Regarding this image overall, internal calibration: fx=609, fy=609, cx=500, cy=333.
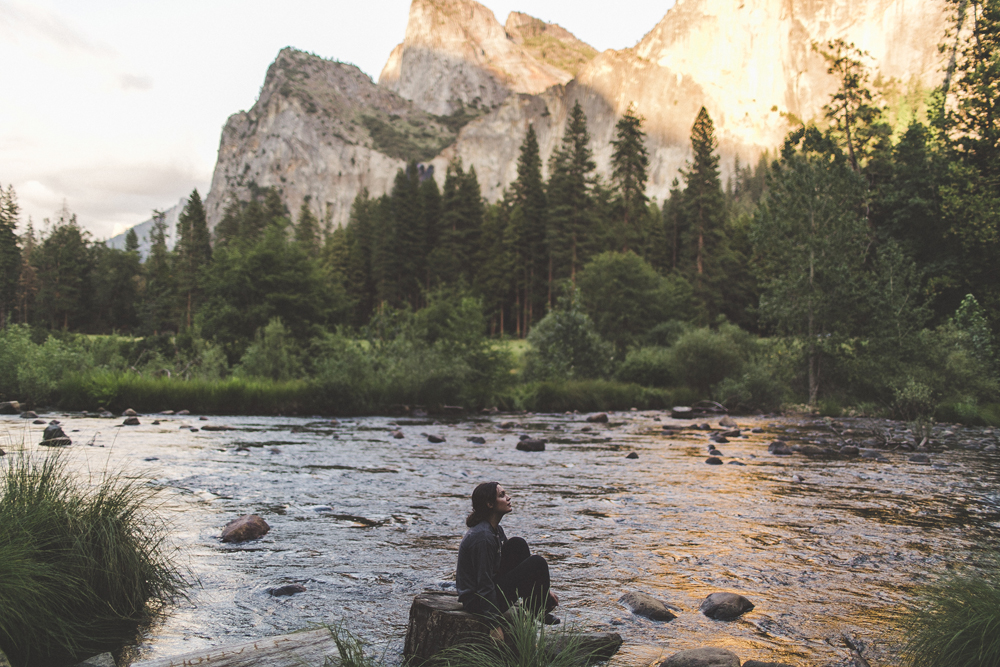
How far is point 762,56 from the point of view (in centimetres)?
15025

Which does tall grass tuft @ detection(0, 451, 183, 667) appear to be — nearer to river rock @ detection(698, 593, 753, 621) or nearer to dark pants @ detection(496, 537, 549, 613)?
dark pants @ detection(496, 537, 549, 613)

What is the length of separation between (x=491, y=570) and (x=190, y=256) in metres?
84.6

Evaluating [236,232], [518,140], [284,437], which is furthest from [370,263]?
[518,140]

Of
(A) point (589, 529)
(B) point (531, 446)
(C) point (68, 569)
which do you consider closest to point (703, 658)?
(A) point (589, 529)

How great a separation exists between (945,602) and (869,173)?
41607 millimetres

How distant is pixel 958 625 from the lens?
12.2 feet

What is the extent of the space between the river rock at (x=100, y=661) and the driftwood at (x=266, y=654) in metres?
0.31

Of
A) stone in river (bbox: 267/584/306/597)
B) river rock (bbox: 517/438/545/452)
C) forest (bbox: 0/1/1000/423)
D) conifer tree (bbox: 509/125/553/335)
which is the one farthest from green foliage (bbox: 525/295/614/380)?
conifer tree (bbox: 509/125/553/335)

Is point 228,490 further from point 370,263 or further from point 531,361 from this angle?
point 370,263

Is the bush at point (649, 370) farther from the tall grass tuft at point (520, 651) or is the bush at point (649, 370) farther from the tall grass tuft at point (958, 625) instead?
the tall grass tuft at point (520, 651)

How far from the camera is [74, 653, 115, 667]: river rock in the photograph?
4.41m

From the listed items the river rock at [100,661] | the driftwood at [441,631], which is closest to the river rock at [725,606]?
the driftwood at [441,631]

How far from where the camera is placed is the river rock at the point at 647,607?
228 inches

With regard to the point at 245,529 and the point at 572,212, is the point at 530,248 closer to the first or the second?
Result: the point at 572,212
